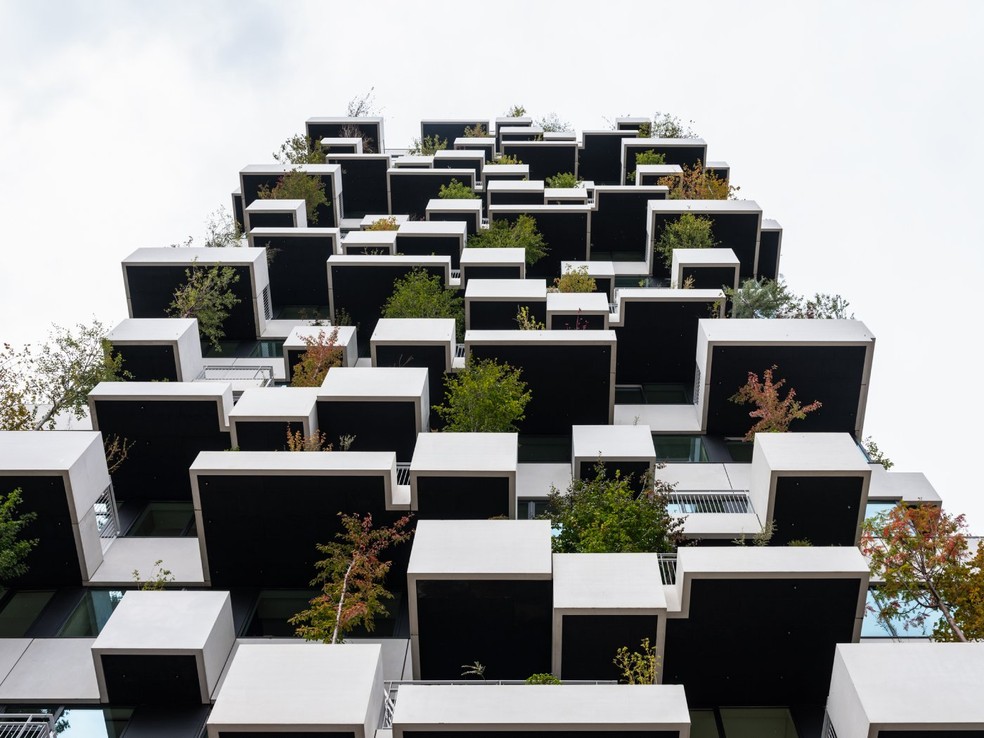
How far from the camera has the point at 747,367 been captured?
79.8 ft

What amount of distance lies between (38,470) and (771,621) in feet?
47.2

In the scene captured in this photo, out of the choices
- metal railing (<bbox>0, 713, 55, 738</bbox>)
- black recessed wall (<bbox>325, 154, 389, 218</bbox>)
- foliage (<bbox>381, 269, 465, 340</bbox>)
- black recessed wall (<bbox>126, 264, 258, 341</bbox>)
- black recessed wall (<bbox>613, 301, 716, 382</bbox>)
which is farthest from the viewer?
black recessed wall (<bbox>325, 154, 389, 218</bbox>)

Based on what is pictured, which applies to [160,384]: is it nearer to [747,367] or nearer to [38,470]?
[38,470]

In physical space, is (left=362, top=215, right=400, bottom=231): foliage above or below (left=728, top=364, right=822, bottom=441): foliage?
above

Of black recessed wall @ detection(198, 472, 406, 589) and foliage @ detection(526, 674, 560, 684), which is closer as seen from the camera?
foliage @ detection(526, 674, 560, 684)

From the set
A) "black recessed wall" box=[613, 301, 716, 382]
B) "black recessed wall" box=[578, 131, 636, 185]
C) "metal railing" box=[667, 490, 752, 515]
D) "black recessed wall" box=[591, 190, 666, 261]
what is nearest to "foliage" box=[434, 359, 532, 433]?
"metal railing" box=[667, 490, 752, 515]

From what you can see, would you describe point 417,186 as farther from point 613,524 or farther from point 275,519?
point 613,524

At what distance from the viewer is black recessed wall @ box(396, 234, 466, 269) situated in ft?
111

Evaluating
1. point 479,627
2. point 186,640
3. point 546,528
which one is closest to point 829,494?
point 546,528

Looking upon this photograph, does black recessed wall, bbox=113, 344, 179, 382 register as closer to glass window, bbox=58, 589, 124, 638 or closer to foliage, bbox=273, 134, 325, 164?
glass window, bbox=58, 589, 124, 638

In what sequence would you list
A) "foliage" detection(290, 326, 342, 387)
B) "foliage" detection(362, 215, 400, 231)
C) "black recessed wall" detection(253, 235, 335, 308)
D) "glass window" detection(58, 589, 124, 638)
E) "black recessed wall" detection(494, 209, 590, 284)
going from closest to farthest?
"glass window" detection(58, 589, 124, 638) → "foliage" detection(290, 326, 342, 387) → "black recessed wall" detection(253, 235, 335, 308) → "foliage" detection(362, 215, 400, 231) → "black recessed wall" detection(494, 209, 590, 284)

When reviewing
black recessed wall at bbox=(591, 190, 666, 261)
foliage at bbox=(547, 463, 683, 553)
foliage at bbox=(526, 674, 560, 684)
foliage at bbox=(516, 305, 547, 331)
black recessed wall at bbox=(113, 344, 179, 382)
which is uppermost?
black recessed wall at bbox=(591, 190, 666, 261)

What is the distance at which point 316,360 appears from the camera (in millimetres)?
25281

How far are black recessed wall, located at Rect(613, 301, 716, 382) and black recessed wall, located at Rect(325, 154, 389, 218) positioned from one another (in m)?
22.0
